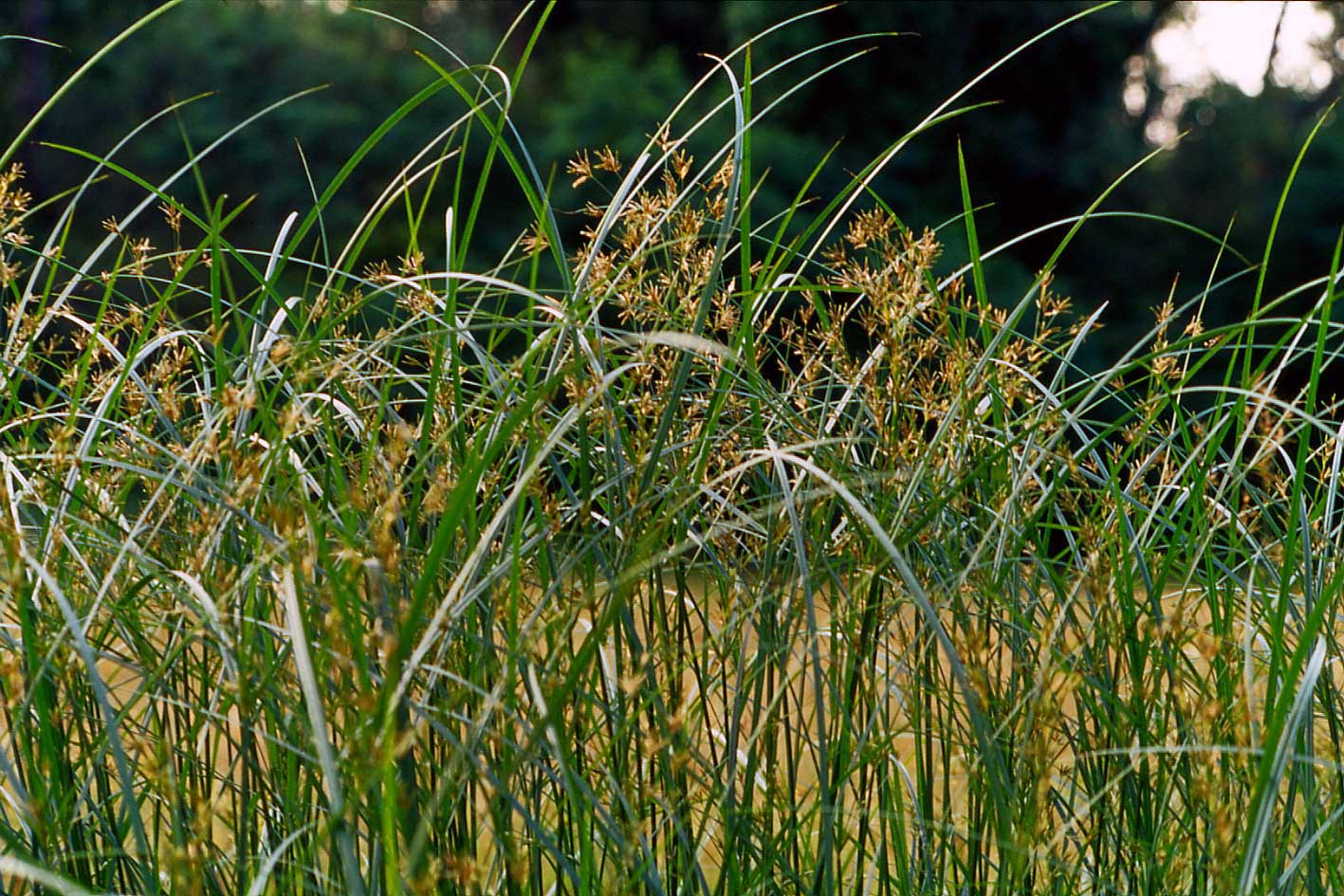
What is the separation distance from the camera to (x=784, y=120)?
1430 cm

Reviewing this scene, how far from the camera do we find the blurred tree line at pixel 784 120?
1330cm

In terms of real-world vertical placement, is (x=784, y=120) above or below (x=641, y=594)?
above

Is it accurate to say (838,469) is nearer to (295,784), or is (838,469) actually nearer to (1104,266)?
(295,784)

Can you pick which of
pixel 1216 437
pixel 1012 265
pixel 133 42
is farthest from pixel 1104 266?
pixel 1216 437

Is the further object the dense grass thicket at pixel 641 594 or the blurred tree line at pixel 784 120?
the blurred tree line at pixel 784 120

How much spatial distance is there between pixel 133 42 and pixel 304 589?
48.1ft

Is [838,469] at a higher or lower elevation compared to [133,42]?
lower

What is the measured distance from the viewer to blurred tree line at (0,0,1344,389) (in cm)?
1330

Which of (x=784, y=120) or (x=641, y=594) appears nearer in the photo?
(x=641, y=594)

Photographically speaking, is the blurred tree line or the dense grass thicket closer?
the dense grass thicket

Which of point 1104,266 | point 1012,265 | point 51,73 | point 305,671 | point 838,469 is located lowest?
point 305,671

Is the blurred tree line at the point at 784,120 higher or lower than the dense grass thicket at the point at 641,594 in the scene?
higher

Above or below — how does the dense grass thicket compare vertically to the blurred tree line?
below

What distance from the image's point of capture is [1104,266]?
14.6 meters
